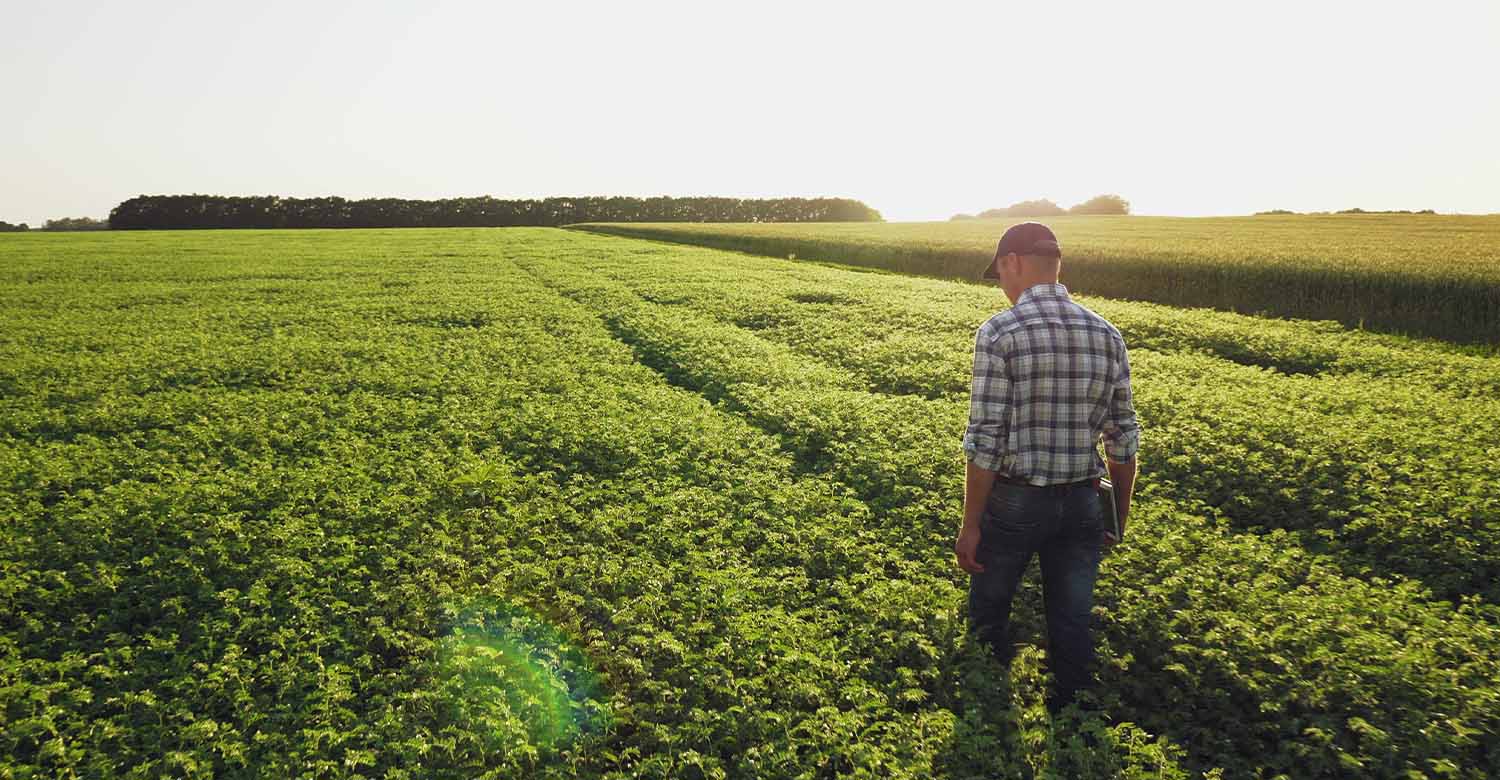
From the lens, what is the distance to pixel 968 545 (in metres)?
5.17

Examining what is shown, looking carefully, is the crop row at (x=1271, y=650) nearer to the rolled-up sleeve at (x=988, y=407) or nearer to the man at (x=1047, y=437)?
the man at (x=1047, y=437)

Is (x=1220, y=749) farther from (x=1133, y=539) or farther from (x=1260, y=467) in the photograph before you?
(x=1260, y=467)

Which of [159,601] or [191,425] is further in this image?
[191,425]

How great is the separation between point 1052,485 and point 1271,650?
2.36 meters

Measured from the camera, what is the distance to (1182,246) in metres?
33.8

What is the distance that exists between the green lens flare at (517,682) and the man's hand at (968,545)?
269 centimetres

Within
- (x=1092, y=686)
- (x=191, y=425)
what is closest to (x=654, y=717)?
(x=1092, y=686)

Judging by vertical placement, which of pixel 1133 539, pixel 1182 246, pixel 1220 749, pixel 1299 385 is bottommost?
pixel 1220 749

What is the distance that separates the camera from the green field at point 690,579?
4906 millimetres

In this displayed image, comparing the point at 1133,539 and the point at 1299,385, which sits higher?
the point at 1299,385

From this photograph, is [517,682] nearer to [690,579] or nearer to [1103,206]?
[690,579]

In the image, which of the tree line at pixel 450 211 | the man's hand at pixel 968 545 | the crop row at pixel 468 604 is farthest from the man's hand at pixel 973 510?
the tree line at pixel 450 211

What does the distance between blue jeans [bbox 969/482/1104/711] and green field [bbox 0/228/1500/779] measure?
0.39m

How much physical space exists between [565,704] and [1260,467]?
27.8 feet
